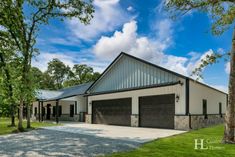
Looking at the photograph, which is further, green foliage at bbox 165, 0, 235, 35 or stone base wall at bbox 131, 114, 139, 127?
stone base wall at bbox 131, 114, 139, 127

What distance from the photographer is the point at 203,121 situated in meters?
18.4

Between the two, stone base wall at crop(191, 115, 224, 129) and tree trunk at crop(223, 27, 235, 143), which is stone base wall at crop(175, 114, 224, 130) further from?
tree trunk at crop(223, 27, 235, 143)

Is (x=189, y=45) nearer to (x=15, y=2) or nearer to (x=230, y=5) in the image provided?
(x=230, y=5)

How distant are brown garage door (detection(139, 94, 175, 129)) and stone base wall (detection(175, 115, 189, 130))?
1.65ft

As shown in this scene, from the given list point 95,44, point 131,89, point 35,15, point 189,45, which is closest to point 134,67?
point 131,89

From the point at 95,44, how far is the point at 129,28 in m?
7.73

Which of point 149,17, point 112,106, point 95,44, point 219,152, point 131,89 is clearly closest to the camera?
point 219,152

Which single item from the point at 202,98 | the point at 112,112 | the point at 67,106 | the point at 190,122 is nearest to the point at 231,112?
the point at 190,122

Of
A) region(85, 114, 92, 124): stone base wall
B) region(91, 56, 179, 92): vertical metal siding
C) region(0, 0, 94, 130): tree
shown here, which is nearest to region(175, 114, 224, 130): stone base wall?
region(91, 56, 179, 92): vertical metal siding

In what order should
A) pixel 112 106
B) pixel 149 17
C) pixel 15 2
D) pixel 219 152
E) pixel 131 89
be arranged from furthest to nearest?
pixel 112 106 < pixel 131 89 < pixel 149 17 < pixel 15 2 < pixel 219 152

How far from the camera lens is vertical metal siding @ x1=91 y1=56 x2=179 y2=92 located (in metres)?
18.5

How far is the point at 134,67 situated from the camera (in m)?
20.8

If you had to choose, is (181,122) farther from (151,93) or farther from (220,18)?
(220,18)

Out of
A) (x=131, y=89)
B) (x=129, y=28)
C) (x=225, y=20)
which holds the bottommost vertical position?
(x=131, y=89)
